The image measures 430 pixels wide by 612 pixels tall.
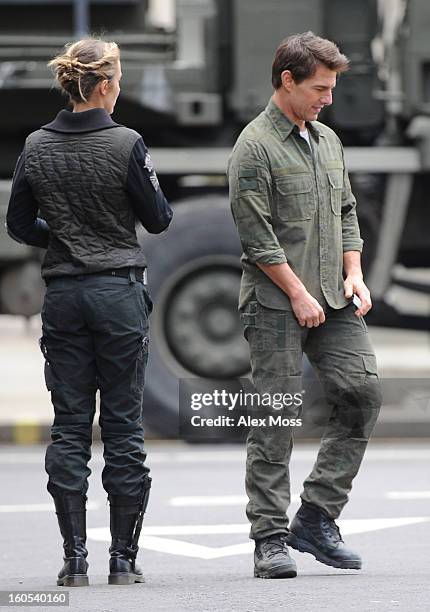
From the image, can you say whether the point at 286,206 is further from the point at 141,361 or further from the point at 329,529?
the point at 329,529

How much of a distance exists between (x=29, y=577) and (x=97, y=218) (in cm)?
137

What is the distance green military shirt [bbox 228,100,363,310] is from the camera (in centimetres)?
521

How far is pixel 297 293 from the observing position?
518cm

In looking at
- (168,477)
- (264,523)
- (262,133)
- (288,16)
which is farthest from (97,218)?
(288,16)

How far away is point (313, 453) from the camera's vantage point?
9172mm

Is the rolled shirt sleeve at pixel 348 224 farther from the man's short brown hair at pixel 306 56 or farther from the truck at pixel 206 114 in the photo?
the truck at pixel 206 114

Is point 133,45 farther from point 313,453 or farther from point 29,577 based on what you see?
point 29,577

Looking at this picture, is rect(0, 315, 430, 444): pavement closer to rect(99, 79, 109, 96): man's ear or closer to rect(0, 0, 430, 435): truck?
rect(0, 0, 430, 435): truck

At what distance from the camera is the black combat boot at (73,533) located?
201 inches

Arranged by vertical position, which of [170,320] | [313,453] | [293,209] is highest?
[293,209]

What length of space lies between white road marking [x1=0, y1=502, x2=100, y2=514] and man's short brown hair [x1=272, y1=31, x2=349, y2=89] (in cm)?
279

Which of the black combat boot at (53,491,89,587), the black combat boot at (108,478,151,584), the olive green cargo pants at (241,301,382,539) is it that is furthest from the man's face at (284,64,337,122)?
the black combat boot at (53,491,89,587)

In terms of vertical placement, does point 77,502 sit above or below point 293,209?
below

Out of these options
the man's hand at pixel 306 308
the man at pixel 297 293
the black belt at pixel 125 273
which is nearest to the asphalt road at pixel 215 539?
the man at pixel 297 293
